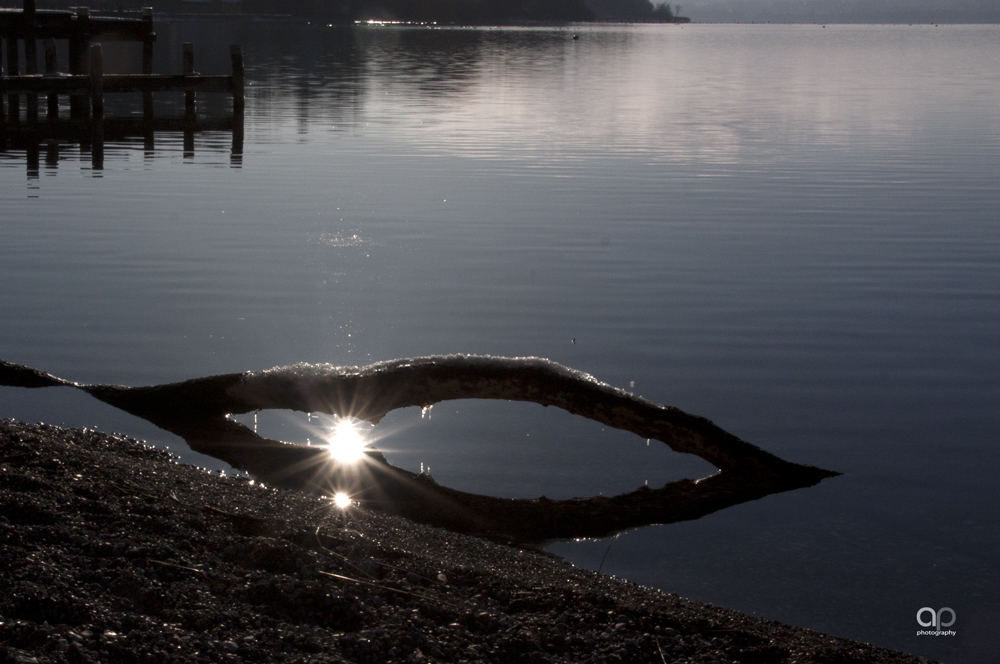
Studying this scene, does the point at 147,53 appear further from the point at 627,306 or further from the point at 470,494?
the point at 470,494

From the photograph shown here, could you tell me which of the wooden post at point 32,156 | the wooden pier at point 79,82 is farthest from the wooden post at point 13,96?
the wooden post at point 32,156

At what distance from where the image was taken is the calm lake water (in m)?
6.18

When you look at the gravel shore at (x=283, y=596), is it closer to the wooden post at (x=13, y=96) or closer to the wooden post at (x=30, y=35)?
the wooden post at (x=30, y=35)

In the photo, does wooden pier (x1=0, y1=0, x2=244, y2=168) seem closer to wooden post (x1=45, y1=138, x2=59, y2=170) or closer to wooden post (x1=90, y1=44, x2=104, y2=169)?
wooden post (x1=90, y1=44, x2=104, y2=169)

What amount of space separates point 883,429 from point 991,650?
295cm

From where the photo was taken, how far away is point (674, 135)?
2708cm

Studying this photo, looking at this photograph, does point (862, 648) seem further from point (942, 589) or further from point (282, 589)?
point (282, 589)

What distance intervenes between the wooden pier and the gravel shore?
1913cm

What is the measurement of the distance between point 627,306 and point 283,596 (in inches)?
285

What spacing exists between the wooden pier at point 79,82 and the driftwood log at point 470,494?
17009 mm

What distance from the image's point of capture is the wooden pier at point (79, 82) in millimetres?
24531

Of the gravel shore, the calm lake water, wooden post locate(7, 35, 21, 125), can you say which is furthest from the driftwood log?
wooden post locate(7, 35, 21, 125)
